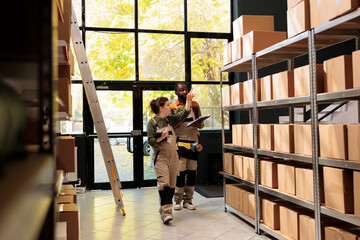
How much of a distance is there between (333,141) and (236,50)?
7.13 ft

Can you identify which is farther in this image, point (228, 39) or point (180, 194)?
point (228, 39)

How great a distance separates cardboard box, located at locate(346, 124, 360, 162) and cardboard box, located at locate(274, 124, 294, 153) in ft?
2.63

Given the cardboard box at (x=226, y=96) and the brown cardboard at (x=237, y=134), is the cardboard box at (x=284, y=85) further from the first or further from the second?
the cardboard box at (x=226, y=96)

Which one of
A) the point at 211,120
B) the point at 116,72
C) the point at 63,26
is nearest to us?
the point at 63,26

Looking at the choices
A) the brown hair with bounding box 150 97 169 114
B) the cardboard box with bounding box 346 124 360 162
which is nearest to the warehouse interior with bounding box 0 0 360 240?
the cardboard box with bounding box 346 124 360 162

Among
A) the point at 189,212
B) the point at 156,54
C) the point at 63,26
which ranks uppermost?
the point at 156,54

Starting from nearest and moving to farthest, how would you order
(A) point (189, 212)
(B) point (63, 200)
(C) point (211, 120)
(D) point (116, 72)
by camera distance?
1. (B) point (63, 200)
2. (A) point (189, 212)
3. (D) point (116, 72)
4. (C) point (211, 120)

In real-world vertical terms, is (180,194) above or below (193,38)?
below

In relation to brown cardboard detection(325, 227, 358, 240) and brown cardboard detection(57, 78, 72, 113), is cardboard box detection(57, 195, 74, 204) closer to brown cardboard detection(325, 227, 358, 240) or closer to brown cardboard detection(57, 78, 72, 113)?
brown cardboard detection(57, 78, 72, 113)

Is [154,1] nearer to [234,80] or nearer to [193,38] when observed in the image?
[193,38]

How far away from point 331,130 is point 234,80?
4.89 metres

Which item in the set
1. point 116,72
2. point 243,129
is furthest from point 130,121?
point 243,129

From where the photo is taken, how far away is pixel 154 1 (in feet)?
24.0

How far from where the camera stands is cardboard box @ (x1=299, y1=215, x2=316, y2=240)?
3127 mm
